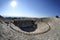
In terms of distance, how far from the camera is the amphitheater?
1873 cm

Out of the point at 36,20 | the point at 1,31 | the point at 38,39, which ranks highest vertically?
the point at 36,20

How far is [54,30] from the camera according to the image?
73.8ft

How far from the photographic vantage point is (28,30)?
82.7 ft

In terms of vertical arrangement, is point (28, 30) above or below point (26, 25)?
below

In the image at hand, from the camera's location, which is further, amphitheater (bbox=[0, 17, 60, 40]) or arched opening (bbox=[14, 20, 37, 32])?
arched opening (bbox=[14, 20, 37, 32])

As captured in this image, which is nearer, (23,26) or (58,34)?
(58,34)

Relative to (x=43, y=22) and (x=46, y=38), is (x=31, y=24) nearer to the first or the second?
(x=43, y=22)

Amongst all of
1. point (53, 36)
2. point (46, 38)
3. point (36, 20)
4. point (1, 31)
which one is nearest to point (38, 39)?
point (46, 38)

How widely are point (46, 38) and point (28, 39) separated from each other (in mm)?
3146

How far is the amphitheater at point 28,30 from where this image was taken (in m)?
18.7

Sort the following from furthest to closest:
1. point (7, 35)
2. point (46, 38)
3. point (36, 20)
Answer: point (36, 20)
point (46, 38)
point (7, 35)

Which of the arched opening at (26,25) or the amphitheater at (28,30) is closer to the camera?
the amphitheater at (28,30)

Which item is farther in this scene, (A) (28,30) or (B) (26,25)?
(B) (26,25)

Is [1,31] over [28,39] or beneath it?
over
